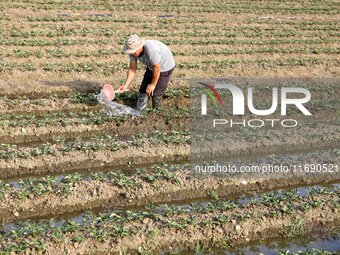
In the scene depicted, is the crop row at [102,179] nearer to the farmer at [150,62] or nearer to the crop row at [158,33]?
the farmer at [150,62]

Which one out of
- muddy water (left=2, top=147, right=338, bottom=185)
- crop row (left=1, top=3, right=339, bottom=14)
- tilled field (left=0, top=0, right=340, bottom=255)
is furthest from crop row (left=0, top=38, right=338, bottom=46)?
muddy water (left=2, top=147, right=338, bottom=185)

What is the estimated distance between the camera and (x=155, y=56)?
820cm

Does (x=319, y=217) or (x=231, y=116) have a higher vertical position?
(x=231, y=116)

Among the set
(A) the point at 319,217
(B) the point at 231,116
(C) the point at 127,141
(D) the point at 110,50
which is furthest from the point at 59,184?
(D) the point at 110,50

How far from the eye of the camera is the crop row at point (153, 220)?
5.36 metres

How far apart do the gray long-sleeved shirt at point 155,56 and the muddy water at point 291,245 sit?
389 cm

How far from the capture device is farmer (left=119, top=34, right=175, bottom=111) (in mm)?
8000

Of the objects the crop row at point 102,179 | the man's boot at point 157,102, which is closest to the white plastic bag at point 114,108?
the man's boot at point 157,102

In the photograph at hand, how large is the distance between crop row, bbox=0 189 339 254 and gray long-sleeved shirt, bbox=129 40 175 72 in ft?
9.84

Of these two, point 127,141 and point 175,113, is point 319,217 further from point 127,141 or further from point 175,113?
point 175,113

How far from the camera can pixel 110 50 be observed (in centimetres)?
1377

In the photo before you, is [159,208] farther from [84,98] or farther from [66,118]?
[84,98]

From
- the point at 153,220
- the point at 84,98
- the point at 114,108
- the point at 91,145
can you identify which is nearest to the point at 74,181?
the point at 91,145

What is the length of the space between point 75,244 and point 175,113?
4.73 meters
